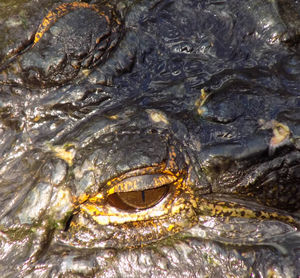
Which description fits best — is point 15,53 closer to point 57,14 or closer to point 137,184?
point 57,14

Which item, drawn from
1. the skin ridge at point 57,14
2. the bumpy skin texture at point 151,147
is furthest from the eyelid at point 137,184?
the skin ridge at point 57,14

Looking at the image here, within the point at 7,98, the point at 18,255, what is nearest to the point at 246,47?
the point at 7,98

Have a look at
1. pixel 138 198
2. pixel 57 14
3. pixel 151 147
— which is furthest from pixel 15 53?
pixel 138 198

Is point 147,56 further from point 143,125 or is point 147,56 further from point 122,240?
point 122,240

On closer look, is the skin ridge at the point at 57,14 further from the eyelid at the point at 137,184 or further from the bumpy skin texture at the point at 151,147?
the eyelid at the point at 137,184

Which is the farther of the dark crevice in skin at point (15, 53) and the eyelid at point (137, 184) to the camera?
the dark crevice in skin at point (15, 53)
